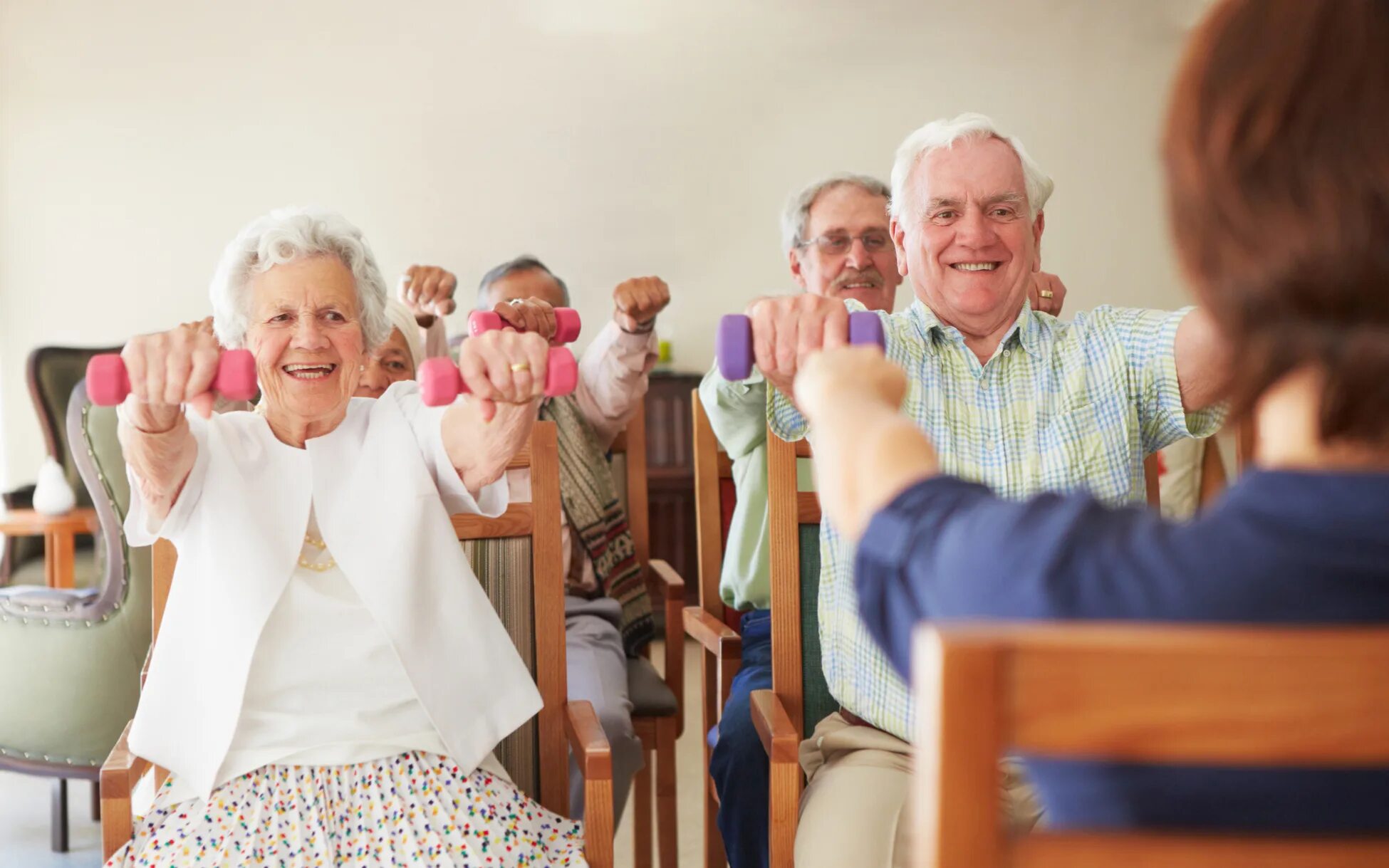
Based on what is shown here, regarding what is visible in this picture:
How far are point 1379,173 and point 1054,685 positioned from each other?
33cm

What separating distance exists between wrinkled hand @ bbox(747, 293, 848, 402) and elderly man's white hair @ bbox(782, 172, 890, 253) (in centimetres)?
151

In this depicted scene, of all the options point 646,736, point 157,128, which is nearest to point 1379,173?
point 646,736

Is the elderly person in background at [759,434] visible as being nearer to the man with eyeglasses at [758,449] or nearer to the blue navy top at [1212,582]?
the man with eyeglasses at [758,449]

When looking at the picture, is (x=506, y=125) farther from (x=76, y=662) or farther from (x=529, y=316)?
(x=529, y=316)

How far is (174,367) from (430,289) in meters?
1.48

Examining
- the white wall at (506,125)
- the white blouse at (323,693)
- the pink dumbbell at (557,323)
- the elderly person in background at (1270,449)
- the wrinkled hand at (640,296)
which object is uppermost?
the white wall at (506,125)

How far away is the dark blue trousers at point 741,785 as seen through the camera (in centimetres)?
176

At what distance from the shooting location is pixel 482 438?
1.48 meters

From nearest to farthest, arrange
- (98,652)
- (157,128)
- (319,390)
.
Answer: (319,390) → (98,652) → (157,128)

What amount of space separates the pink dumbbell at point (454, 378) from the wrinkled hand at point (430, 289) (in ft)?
4.61

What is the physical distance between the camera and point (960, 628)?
2.03ft

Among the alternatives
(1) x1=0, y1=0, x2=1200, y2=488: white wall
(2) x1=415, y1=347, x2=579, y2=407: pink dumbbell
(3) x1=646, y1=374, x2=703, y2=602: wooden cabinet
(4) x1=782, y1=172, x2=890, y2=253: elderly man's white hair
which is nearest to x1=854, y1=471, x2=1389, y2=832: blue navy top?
(2) x1=415, y1=347, x2=579, y2=407: pink dumbbell

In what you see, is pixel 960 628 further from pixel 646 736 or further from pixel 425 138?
pixel 425 138

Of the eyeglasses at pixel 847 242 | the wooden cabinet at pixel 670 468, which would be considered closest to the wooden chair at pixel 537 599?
the eyeglasses at pixel 847 242
